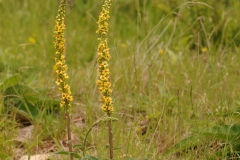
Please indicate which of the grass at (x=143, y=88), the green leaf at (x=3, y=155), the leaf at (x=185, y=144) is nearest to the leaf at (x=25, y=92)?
the grass at (x=143, y=88)

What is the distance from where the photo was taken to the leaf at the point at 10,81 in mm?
3221

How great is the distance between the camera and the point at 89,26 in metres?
5.62

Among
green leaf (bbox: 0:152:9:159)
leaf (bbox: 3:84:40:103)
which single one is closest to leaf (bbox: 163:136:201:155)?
green leaf (bbox: 0:152:9:159)

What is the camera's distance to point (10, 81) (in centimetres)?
326

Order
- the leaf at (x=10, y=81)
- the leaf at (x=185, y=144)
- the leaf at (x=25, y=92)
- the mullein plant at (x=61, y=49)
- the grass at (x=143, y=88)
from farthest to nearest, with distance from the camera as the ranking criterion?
the leaf at (x=25, y=92)
the leaf at (x=10, y=81)
the grass at (x=143, y=88)
the leaf at (x=185, y=144)
the mullein plant at (x=61, y=49)

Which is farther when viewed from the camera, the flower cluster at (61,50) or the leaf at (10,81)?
the leaf at (10,81)

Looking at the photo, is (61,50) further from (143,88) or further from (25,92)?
(143,88)

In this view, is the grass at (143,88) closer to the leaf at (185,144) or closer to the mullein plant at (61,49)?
the leaf at (185,144)

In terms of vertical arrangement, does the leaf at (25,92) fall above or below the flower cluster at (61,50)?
below

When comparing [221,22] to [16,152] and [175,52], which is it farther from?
[16,152]

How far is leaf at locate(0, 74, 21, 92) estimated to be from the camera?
3.22 meters

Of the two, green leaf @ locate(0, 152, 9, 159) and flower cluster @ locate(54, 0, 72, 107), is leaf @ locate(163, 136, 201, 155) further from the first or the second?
green leaf @ locate(0, 152, 9, 159)

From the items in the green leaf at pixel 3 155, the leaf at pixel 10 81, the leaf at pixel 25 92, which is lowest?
the green leaf at pixel 3 155

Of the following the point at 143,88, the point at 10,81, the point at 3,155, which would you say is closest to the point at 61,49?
the point at 3,155
